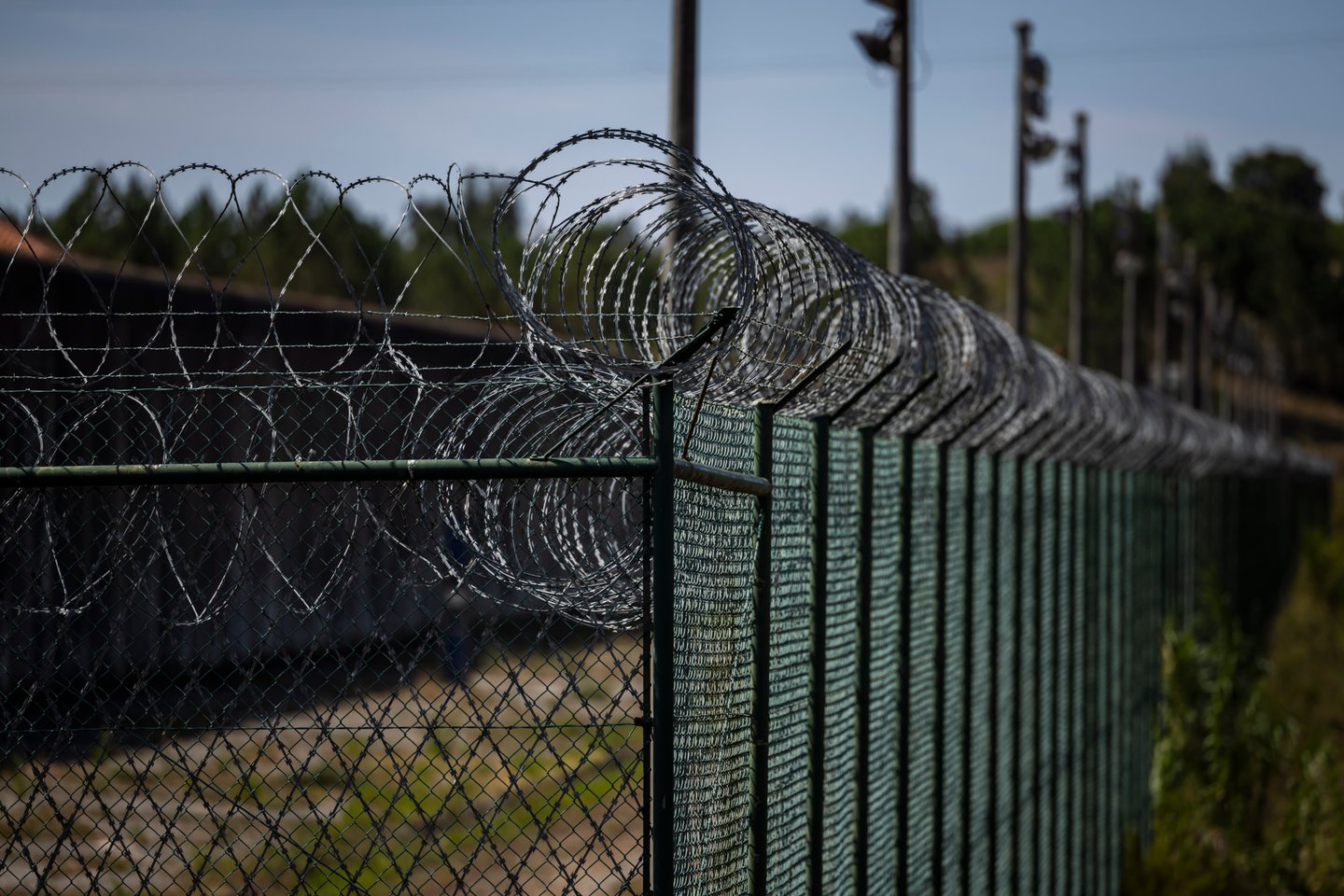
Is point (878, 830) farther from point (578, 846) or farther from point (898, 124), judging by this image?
point (898, 124)

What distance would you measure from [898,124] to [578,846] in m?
5.72

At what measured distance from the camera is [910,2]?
1154 cm

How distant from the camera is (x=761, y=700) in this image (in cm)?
345

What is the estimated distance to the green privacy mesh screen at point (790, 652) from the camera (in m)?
3.67

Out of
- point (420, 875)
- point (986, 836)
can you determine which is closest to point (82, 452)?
point (420, 875)

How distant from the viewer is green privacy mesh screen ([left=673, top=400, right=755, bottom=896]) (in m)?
3.15

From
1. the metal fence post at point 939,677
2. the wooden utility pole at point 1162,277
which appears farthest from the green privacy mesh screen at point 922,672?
the wooden utility pole at point 1162,277

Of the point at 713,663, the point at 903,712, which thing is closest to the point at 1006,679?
the point at 903,712

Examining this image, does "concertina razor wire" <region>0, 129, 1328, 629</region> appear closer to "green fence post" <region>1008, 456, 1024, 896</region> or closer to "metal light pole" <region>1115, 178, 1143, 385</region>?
"green fence post" <region>1008, 456, 1024, 896</region>

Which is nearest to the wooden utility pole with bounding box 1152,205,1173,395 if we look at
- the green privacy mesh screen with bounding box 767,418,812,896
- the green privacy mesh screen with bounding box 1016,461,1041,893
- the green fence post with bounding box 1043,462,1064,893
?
the green fence post with bounding box 1043,462,1064,893

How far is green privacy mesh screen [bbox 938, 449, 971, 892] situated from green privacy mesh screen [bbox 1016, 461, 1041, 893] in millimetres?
995

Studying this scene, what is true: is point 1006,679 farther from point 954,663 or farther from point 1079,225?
point 1079,225

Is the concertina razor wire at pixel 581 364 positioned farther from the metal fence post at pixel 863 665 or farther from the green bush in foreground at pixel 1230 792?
Result: the green bush in foreground at pixel 1230 792

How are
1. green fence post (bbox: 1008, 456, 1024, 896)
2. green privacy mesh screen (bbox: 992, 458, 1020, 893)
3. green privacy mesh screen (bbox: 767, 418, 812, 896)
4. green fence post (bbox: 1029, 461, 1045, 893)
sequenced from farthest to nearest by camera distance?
green fence post (bbox: 1029, 461, 1045, 893), green fence post (bbox: 1008, 456, 1024, 896), green privacy mesh screen (bbox: 992, 458, 1020, 893), green privacy mesh screen (bbox: 767, 418, 812, 896)
